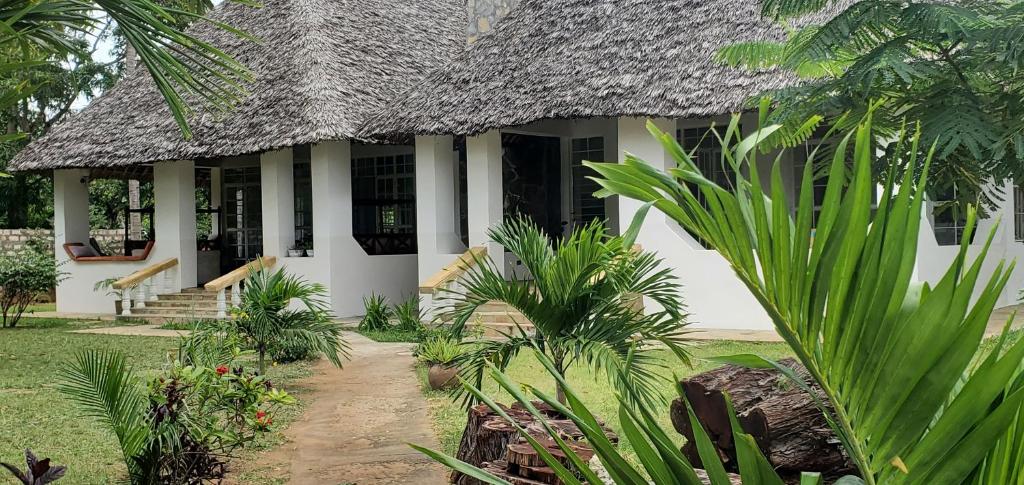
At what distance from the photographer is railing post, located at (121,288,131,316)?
15.4m

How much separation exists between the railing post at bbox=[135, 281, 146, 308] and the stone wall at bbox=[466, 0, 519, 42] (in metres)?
6.41

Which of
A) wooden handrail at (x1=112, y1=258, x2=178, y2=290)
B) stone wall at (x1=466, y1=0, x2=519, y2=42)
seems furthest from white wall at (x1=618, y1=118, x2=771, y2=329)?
wooden handrail at (x1=112, y1=258, x2=178, y2=290)

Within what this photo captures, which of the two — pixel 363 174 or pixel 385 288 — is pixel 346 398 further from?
pixel 363 174

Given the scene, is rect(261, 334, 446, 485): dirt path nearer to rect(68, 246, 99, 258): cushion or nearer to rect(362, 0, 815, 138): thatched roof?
rect(362, 0, 815, 138): thatched roof

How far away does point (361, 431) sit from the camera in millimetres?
6434

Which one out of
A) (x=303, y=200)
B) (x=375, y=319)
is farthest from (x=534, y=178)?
(x=303, y=200)

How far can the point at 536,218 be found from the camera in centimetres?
1546

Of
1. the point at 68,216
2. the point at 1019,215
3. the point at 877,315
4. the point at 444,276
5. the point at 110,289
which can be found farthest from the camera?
the point at 68,216

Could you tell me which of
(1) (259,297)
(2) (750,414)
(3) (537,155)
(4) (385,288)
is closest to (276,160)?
(4) (385,288)

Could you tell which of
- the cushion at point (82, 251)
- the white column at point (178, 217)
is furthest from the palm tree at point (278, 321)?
the cushion at point (82, 251)

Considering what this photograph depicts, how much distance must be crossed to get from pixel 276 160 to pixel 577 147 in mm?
4555

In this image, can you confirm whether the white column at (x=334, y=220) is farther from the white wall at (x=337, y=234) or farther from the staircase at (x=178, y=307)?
the staircase at (x=178, y=307)

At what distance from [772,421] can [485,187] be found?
9.80 m

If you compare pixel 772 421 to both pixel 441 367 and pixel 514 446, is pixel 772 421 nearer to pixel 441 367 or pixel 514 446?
pixel 514 446
